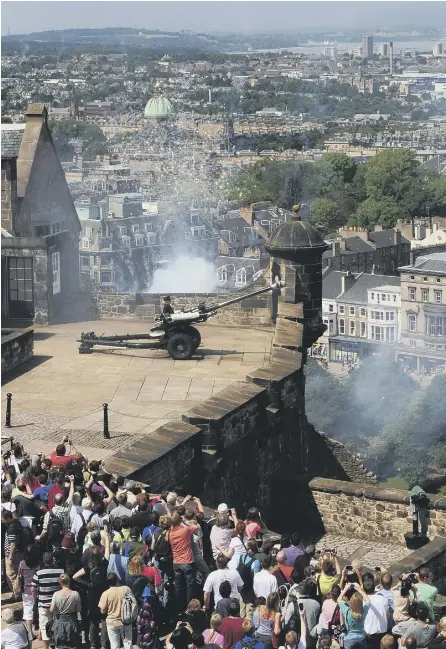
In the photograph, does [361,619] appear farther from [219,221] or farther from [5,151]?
[219,221]

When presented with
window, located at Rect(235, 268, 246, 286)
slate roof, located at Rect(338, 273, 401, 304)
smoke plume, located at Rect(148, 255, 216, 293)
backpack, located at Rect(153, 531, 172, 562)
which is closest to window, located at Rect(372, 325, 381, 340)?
slate roof, located at Rect(338, 273, 401, 304)

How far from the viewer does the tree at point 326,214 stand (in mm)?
183500

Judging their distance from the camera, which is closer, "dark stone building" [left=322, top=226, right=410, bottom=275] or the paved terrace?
the paved terrace

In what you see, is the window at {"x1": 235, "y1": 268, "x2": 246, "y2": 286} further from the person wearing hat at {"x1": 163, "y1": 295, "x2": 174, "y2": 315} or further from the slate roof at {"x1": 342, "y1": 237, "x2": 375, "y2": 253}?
the person wearing hat at {"x1": 163, "y1": 295, "x2": 174, "y2": 315}

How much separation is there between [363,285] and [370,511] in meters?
128

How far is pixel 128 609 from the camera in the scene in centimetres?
1307

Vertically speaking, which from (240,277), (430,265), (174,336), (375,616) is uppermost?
(375,616)

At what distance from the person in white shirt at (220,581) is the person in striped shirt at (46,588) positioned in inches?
47.1

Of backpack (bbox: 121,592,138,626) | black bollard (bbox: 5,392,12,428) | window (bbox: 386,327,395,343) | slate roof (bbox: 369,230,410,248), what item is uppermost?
backpack (bbox: 121,592,138,626)

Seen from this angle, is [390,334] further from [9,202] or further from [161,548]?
[161,548]

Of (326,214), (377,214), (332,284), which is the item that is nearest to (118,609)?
(332,284)

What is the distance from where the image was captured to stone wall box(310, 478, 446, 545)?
19750mm

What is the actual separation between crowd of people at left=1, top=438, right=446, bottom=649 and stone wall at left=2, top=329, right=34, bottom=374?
7.60 metres

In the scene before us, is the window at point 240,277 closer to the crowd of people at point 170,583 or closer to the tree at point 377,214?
the tree at point 377,214
